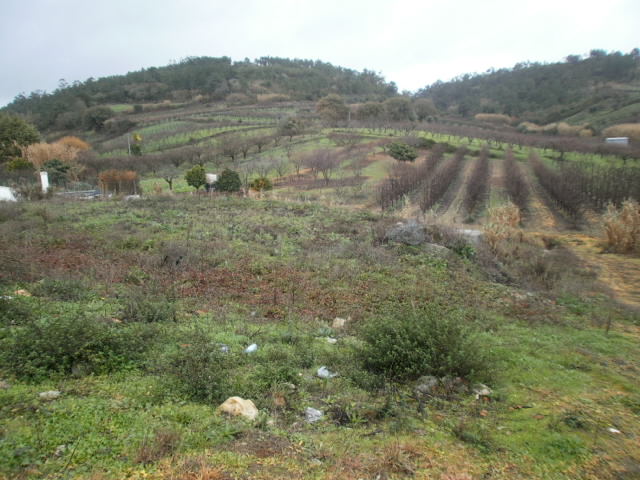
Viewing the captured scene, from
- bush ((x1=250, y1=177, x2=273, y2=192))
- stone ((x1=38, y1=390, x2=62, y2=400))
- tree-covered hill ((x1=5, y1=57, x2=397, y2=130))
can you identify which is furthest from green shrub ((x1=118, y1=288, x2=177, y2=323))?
tree-covered hill ((x1=5, y1=57, x2=397, y2=130))

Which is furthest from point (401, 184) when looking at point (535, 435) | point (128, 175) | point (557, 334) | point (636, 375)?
point (535, 435)

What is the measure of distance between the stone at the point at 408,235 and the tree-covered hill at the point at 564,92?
60.2 m

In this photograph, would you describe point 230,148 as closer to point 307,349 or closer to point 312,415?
point 307,349

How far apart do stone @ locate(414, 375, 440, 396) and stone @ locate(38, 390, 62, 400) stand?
358 cm

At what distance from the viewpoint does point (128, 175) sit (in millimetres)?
25234

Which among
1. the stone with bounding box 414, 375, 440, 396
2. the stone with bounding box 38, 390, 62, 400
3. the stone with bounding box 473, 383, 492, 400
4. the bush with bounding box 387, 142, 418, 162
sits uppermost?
the bush with bounding box 387, 142, 418, 162

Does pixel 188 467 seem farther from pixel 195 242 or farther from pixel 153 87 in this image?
pixel 153 87

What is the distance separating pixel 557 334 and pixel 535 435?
4.08 m

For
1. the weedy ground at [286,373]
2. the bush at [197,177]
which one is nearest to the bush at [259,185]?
the bush at [197,177]

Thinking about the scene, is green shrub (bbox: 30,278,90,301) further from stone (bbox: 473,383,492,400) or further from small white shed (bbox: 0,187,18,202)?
small white shed (bbox: 0,187,18,202)

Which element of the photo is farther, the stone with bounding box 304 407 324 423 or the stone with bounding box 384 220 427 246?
the stone with bounding box 384 220 427 246

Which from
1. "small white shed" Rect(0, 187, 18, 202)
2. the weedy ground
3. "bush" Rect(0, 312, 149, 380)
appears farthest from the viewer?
"small white shed" Rect(0, 187, 18, 202)

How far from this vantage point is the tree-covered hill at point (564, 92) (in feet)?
218

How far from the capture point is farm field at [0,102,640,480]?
317 cm
